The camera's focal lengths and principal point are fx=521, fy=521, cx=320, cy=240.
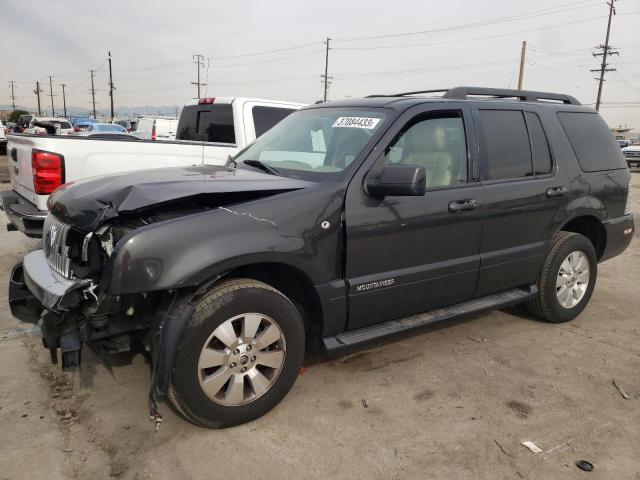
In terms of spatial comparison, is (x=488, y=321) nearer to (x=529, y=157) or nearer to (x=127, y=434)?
(x=529, y=157)

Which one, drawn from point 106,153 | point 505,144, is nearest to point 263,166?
point 505,144

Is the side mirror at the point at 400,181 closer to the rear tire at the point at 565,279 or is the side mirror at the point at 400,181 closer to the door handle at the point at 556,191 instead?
the door handle at the point at 556,191

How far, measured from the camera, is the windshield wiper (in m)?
3.55

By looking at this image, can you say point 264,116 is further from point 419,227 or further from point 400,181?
point 400,181

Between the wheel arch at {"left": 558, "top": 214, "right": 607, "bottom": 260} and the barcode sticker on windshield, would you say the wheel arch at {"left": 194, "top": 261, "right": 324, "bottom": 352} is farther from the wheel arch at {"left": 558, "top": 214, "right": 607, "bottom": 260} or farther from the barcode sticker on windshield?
the wheel arch at {"left": 558, "top": 214, "right": 607, "bottom": 260}

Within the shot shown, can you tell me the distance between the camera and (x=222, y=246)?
8.81 feet

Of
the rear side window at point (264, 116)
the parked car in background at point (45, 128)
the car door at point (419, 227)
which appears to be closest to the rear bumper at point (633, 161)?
the rear side window at point (264, 116)

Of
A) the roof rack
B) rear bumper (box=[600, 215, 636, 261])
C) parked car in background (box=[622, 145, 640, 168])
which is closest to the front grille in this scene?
the roof rack

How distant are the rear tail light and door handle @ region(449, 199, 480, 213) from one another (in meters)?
3.72

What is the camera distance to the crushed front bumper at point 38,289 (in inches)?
106

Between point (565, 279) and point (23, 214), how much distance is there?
4986 millimetres

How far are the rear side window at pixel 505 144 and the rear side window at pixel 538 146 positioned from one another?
0.06 m

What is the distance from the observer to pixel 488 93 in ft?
13.9

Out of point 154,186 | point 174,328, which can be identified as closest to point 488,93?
point 154,186
